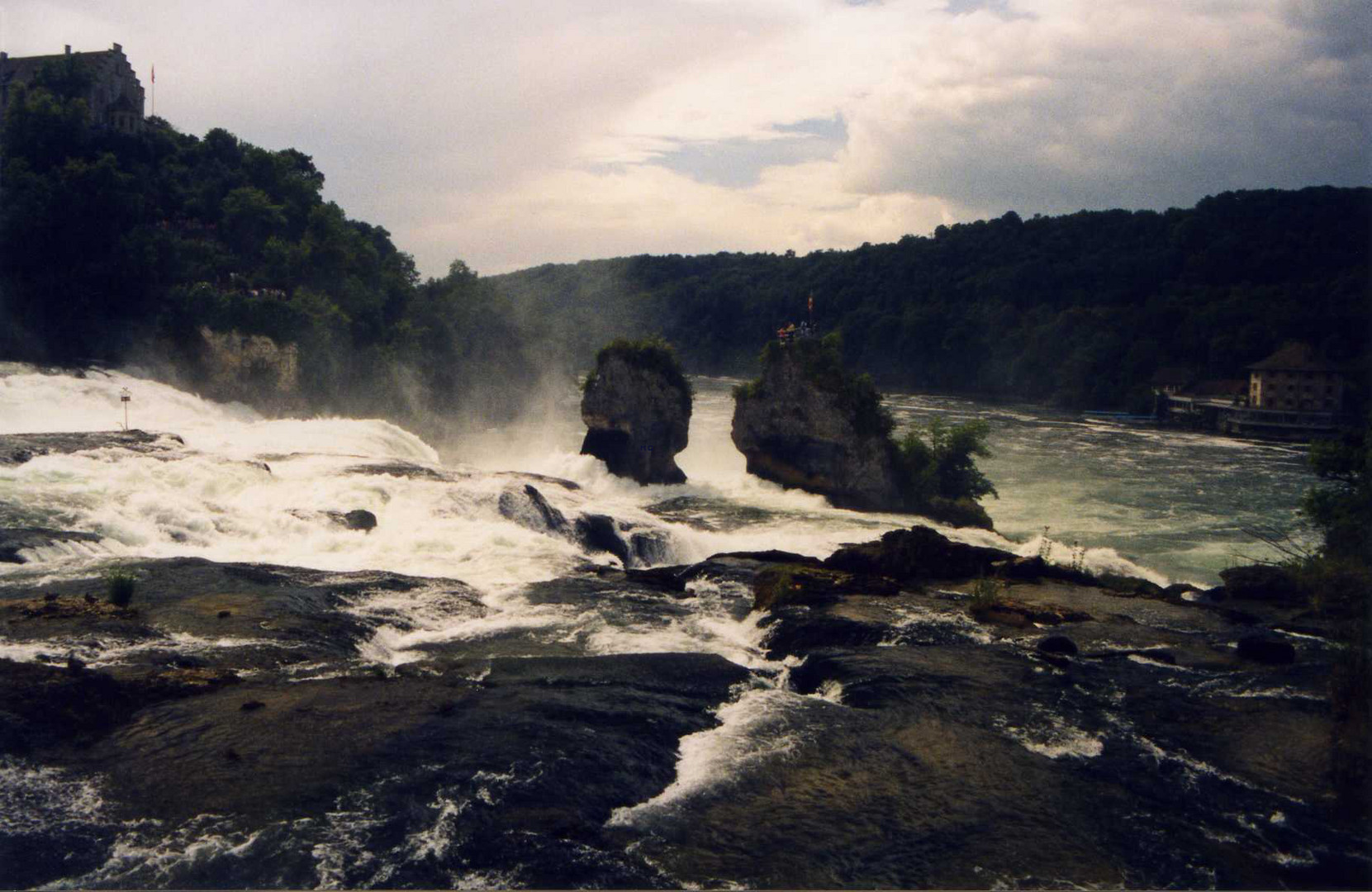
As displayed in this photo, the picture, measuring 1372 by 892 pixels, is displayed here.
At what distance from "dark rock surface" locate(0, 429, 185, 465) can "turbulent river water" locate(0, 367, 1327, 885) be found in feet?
2.73

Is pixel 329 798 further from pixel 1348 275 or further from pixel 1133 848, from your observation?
pixel 1348 275

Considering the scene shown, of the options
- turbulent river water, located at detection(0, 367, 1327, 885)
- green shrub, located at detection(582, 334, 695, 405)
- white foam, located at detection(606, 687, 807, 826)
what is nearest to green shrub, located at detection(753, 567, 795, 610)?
turbulent river water, located at detection(0, 367, 1327, 885)

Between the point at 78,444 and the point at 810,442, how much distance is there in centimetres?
2684

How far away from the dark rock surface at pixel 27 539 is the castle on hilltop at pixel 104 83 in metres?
51.2

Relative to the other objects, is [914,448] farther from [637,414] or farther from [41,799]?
[41,799]

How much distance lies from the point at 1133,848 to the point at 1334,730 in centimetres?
499

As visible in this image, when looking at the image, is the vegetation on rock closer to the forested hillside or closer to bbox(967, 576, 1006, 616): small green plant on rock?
bbox(967, 576, 1006, 616): small green plant on rock

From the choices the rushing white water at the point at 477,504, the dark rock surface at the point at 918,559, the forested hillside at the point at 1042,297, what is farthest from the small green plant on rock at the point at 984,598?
the forested hillside at the point at 1042,297

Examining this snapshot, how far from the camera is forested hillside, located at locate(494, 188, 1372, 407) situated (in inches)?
3617

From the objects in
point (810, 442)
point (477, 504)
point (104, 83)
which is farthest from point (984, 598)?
point (104, 83)

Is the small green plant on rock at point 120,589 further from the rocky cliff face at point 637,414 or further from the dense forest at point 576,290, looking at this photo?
the dense forest at point 576,290

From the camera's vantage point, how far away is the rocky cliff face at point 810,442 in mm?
43500

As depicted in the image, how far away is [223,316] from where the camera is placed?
2138 inches

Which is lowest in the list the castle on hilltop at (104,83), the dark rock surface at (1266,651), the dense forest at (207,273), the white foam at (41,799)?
the white foam at (41,799)
